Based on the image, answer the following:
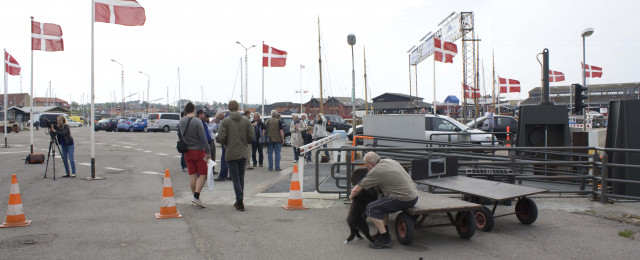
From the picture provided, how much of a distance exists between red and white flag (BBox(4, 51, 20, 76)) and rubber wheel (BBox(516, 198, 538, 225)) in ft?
76.9

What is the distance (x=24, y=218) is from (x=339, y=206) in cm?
500

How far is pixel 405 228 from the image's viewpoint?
586 centimetres

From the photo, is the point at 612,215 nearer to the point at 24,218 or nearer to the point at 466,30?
the point at 24,218

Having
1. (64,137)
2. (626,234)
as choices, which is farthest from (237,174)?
(64,137)

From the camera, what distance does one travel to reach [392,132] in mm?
13930

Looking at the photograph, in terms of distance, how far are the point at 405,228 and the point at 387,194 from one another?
0.47 meters

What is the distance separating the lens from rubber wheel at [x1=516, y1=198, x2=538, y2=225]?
22.2ft

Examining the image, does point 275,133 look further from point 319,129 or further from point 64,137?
point 64,137

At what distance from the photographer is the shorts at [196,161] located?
26.8 feet

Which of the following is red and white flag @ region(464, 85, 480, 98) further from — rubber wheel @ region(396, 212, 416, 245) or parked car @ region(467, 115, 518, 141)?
rubber wheel @ region(396, 212, 416, 245)

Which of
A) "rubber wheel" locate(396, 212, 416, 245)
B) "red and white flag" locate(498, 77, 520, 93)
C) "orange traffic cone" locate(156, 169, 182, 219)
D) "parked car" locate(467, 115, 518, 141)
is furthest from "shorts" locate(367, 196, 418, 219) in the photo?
"red and white flag" locate(498, 77, 520, 93)

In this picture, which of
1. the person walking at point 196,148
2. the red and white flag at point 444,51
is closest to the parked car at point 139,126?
the red and white flag at point 444,51

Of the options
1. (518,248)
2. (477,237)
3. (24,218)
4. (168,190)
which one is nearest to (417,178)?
(477,237)

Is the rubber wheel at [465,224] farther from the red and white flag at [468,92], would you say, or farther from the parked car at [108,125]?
the parked car at [108,125]
